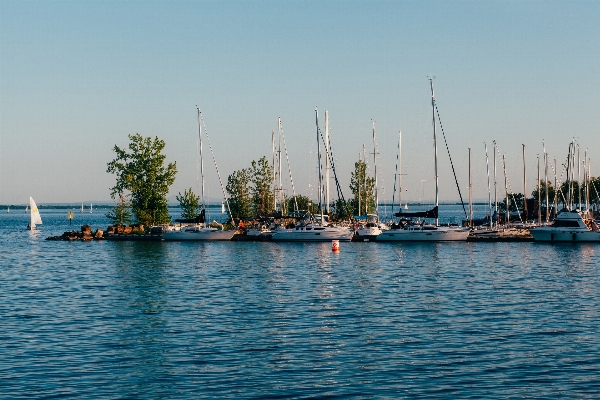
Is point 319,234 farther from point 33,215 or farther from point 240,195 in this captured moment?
point 33,215

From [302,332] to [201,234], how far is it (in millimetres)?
70288

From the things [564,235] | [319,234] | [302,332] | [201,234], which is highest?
[201,234]

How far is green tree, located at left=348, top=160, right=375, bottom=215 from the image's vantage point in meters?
126

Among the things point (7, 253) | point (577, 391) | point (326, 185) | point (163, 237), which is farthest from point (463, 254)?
point (577, 391)

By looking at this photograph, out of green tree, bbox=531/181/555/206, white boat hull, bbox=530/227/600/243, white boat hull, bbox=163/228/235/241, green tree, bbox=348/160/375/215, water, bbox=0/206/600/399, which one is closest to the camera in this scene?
water, bbox=0/206/600/399

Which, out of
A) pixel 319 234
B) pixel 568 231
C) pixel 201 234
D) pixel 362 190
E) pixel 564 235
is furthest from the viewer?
pixel 362 190

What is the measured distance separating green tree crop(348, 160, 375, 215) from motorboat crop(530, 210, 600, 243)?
123 feet

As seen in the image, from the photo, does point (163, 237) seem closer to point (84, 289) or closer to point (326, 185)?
point (326, 185)

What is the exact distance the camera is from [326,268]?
62.1 m

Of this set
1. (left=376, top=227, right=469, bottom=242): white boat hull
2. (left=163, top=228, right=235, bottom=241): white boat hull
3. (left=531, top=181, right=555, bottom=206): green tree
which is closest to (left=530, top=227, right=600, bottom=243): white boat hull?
(left=376, top=227, right=469, bottom=242): white boat hull

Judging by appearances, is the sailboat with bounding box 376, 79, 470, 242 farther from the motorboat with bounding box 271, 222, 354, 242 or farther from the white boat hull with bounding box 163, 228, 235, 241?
the white boat hull with bounding box 163, 228, 235, 241

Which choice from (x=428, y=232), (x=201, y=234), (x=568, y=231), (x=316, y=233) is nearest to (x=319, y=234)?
(x=316, y=233)

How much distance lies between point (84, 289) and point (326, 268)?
786 inches

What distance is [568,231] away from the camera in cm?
8962
